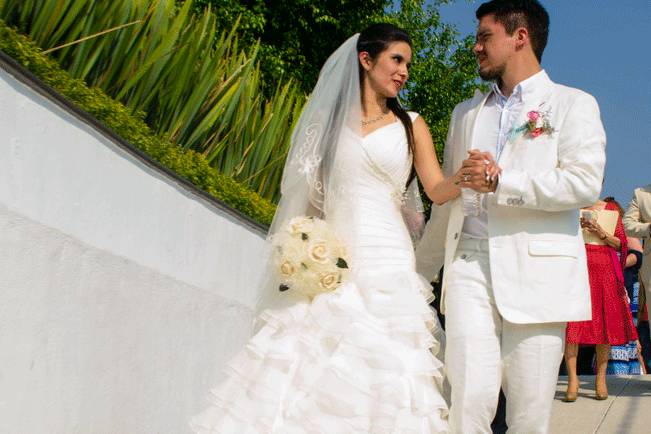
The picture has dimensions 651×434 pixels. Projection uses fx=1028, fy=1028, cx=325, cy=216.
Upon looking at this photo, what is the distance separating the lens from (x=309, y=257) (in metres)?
4.67

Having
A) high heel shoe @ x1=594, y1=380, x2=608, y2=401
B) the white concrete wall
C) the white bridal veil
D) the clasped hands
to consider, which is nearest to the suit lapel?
the clasped hands


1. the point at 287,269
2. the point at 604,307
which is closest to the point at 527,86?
the point at 287,269

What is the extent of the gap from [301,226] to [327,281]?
0.99 feet

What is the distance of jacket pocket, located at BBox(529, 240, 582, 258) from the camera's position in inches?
179

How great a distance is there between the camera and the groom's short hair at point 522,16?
486 cm

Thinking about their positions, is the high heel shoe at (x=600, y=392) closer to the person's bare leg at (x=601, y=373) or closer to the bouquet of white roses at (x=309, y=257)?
the person's bare leg at (x=601, y=373)

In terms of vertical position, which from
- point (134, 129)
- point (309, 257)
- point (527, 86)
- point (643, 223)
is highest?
point (643, 223)

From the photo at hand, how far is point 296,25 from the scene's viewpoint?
16953 mm

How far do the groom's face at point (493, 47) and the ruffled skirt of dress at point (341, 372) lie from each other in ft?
3.66

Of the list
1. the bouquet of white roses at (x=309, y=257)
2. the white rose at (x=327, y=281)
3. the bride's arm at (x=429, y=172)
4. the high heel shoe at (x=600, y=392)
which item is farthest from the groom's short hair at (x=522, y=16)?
the high heel shoe at (x=600, y=392)

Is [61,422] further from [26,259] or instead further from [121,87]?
[121,87]

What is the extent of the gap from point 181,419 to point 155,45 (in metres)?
2.57

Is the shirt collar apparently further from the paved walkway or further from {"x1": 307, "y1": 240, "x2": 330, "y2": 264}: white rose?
the paved walkway

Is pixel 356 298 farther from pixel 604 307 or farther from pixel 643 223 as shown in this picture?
pixel 604 307
